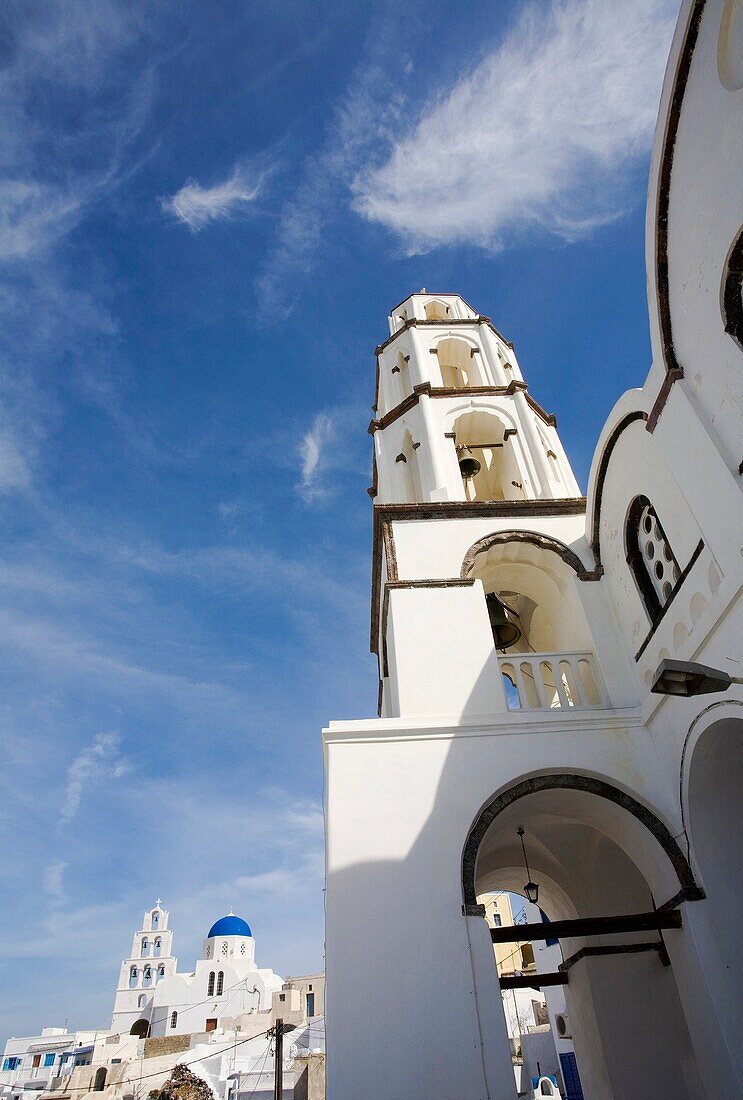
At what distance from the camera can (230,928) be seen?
48.5 meters

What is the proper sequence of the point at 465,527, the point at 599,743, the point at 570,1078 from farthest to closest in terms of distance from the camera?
the point at 570,1078 → the point at 465,527 → the point at 599,743

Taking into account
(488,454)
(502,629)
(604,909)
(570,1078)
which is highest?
(488,454)

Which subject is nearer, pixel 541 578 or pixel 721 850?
pixel 721 850

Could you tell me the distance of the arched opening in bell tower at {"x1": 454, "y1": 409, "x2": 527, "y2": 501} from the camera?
37.7 ft

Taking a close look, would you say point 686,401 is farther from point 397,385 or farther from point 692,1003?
point 397,385

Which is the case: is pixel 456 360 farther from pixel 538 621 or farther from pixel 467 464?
pixel 538 621

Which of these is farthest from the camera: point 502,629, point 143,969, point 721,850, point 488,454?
point 143,969

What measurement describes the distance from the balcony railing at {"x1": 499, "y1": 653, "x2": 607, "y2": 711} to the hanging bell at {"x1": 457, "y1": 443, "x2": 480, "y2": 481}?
177 inches

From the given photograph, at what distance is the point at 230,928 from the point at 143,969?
33.5 feet

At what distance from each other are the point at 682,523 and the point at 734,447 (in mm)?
1162

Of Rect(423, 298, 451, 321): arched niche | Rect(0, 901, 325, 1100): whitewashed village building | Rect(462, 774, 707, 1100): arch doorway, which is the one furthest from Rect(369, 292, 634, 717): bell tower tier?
Rect(0, 901, 325, 1100): whitewashed village building

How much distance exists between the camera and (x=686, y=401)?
20.2 feet

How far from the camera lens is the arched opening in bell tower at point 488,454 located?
11.5 meters

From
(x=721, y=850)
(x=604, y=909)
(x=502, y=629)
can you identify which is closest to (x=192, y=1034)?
(x=604, y=909)
